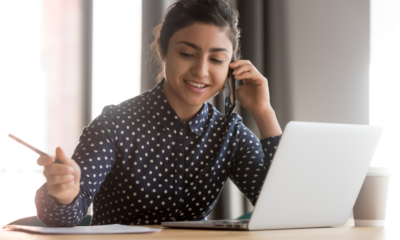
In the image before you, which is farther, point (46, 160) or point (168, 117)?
point (168, 117)

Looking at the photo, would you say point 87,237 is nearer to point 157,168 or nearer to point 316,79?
point 157,168

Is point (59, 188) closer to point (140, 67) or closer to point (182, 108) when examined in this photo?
point (182, 108)

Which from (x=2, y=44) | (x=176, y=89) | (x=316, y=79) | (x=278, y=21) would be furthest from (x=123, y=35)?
(x=176, y=89)

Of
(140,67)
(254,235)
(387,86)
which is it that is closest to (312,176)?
(254,235)

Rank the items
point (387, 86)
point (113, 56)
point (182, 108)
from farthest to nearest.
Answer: point (113, 56)
point (387, 86)
point (182, 108)

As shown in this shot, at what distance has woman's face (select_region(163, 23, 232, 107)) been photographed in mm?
1271

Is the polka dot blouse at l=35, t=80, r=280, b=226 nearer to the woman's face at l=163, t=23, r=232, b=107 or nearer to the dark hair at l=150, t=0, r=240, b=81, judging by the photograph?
the woman's face at l=163, t=23, r=232, b=107

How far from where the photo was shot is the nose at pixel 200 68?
127 centimetres

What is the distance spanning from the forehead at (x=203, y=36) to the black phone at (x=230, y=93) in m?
0.11

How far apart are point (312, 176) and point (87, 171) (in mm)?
533

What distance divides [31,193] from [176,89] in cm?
149

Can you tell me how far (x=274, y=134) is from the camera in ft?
4.26

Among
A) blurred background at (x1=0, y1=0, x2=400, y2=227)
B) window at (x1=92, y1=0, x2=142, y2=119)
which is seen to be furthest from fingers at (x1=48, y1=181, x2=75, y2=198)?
window at (x1=92, y1=0, x2=142, y2=119)

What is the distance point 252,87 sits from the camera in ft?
4.72
